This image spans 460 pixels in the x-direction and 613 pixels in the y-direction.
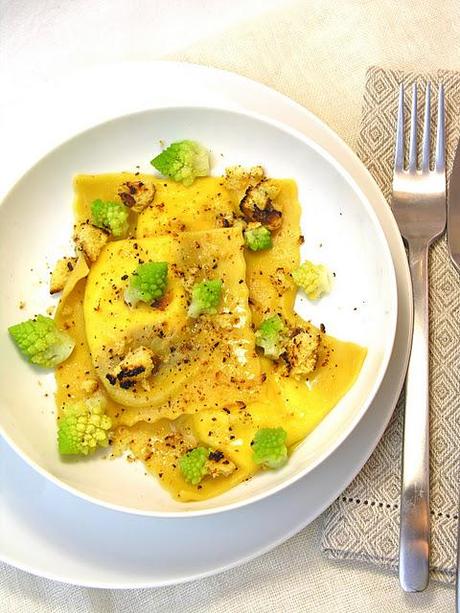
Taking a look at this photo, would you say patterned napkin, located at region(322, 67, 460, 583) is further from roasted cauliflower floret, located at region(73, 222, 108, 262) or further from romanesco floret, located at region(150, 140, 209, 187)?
roasted cauliflower floret, located at region(73, 222, 108, 262)

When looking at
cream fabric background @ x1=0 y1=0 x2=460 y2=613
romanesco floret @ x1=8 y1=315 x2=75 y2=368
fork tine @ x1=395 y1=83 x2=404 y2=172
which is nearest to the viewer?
romanesco floret @ x1=8 y1=315 x2=75 y2=368

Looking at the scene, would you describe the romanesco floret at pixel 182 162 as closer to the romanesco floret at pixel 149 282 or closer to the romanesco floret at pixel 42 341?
the romanesco floret at pixel 149 282

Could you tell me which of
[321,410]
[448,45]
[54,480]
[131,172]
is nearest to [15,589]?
[54,480]

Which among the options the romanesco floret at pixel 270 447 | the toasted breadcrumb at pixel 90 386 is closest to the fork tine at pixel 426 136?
the romanesco floret at pixel 270 447

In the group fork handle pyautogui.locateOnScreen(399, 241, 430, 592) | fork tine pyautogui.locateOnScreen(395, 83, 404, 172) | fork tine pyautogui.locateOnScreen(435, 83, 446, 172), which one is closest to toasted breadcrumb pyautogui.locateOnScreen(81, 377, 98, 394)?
fork handle pyautogui.locateOnScreen(399, 241, 430, 592)

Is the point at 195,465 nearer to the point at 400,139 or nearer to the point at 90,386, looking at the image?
the point at 90,386

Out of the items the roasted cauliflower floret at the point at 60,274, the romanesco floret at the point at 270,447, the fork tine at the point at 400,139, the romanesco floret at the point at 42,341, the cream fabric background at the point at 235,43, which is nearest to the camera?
the romanesco floret at the point at 270,447
